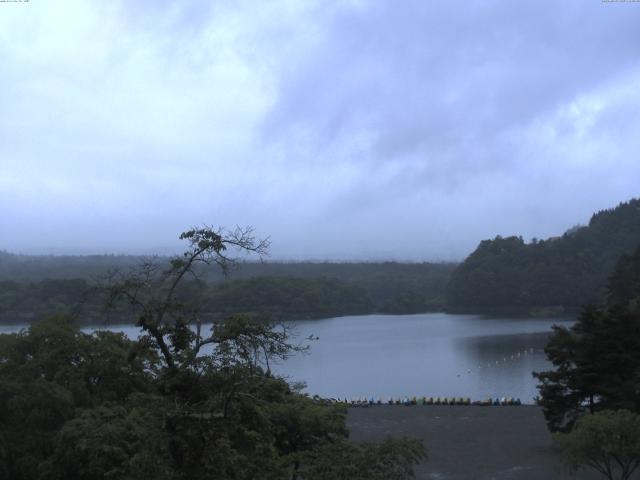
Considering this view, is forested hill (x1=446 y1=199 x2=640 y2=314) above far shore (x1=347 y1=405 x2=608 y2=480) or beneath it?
above

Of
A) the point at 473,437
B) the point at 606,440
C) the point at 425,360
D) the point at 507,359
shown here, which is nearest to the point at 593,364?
the point at 473,437

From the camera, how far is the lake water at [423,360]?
26.8 m

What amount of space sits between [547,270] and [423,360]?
109ft

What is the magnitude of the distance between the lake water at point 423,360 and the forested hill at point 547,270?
34.6 ft

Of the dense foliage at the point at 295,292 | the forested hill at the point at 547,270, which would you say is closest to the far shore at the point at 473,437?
the dense foliage at the point at 295,292

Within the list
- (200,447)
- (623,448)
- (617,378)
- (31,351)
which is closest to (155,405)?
(200,447)

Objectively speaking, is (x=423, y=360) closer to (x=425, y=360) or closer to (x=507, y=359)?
(x=425, y=360)

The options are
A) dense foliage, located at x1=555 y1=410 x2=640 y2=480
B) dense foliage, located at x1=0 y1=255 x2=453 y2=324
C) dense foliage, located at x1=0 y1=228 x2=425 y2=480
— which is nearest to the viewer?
dense foliage, located at x1=0 y1=228 x2=425 y2=480

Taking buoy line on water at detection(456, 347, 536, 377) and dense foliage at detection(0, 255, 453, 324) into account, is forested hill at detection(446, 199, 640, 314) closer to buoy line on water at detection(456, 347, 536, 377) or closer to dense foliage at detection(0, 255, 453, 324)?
dense foliage at detection(0, 255, 453, 324)

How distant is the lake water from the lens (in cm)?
2683

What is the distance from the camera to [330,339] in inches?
1700

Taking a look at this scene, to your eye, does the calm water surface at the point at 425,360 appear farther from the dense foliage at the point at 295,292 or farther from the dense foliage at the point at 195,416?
the dense foliage at the point at 195,416

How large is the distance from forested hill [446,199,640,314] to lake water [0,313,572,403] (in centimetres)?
1055

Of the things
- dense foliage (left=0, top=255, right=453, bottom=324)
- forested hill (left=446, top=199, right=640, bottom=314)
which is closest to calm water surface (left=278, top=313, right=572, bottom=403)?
dense foliage (left=0, top=255, right=453, bottom=324)
